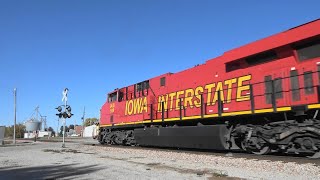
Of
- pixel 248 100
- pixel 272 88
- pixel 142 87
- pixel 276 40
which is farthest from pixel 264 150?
pixel 142 87

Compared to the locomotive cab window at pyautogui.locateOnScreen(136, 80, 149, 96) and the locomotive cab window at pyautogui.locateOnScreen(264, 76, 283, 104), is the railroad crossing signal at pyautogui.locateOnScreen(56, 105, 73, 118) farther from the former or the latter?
the locomotive cab window at pyautogui.locateOnScreen(264, 76, 283, 104)

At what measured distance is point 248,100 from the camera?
14.2m

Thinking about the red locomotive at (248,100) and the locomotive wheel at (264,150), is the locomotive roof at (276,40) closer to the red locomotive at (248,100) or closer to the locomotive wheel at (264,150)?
the red locomotive at (248,100)

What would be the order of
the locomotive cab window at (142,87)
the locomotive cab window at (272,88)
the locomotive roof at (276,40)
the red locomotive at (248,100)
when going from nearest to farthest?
the locomotive roof at (276,40) → the red locomotive at (248,100) → the locomotive cab window at (272,88) → the locomotive cab window at (142,87)

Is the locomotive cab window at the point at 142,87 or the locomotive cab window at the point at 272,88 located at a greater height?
the locomotive cab window at the point at 142,87

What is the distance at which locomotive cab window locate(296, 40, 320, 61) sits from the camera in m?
12.1

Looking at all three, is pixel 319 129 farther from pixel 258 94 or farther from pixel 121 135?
pixel 121 135

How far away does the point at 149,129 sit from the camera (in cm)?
2019

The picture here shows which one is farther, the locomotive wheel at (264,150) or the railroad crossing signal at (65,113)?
the railroad crossing signal at (65,113)

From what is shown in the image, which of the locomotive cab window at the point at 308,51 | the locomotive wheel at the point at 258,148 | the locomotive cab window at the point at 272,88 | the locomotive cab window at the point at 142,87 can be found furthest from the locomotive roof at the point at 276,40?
the locomotive cab window at the point at 142,87

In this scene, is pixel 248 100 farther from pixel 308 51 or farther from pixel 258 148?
pixel 308 51

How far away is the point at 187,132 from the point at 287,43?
6.62 metres

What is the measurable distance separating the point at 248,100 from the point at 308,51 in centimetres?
308

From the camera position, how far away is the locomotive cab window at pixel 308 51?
12086mm
